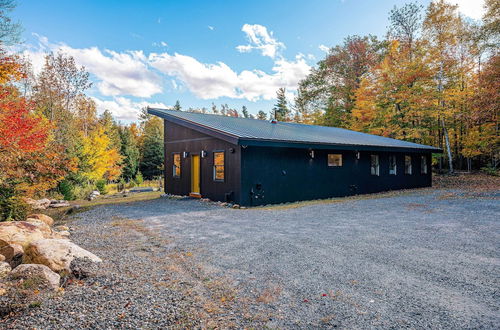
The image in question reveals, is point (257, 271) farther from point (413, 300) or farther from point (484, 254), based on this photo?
point (484, 254)

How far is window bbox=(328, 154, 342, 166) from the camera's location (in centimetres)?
1152

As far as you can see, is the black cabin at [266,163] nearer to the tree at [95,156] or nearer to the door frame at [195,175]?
the door frame at [195,175]

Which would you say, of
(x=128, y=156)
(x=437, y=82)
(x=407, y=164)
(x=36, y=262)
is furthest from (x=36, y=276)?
(x=128, y=156)

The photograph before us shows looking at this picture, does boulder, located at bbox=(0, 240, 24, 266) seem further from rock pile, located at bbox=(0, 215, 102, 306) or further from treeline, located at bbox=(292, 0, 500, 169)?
treeline, located at bbox=(292, 0, 500, 169)

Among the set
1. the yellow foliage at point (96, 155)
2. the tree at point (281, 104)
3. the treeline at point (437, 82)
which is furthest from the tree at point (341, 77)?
the yellow foliage at point (96, 155)

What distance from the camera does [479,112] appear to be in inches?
563

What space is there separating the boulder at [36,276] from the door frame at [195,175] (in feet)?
26.8

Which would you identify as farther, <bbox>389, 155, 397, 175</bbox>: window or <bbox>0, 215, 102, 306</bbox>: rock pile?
<bbox>389, 155, 397, 175</bbox>: window

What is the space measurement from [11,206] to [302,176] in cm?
844

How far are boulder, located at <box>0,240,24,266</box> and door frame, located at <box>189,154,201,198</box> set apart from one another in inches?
294

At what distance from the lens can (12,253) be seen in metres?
3.81

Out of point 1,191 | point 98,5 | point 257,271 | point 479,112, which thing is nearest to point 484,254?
point 257,271

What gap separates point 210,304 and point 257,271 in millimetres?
947

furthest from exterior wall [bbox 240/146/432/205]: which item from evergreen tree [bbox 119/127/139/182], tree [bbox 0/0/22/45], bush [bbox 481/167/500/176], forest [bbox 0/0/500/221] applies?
evergreen tree [bbox 119/127/139/182]
